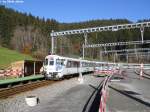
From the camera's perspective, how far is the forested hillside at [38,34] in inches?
4700

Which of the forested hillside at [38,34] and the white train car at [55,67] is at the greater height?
the forested hillside at [38,34]

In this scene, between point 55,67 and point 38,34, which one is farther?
point 38,34

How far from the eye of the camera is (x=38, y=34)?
443ft

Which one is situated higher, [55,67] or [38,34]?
[38,34]

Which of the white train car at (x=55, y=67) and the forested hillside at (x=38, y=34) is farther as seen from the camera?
the forested hillside at (x=38, y=34)

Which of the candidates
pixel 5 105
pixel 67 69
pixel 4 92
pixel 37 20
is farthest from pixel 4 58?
pixel 37 20

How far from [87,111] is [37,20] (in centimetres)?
13743

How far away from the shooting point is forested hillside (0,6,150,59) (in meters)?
119

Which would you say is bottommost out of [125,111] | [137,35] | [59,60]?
[125,111]

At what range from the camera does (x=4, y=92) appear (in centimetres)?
2341

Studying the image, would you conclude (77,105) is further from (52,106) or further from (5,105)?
(5,105)

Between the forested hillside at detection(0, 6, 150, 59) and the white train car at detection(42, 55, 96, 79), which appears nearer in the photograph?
the white train car at detection(42, 55, 96, 79)

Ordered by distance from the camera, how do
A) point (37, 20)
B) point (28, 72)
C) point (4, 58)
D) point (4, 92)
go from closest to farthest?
point (4, 92) < point (28, 72) < point (4, 58) < point (37, 20)

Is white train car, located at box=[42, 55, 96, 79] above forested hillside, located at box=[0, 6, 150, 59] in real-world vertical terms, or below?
below
